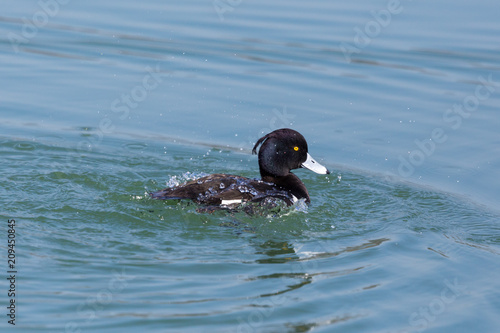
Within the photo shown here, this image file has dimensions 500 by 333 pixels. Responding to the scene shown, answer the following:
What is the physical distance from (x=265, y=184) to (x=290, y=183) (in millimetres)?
423

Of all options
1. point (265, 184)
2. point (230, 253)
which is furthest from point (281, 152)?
point (230, 253)

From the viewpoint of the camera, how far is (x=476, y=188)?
9.80 m

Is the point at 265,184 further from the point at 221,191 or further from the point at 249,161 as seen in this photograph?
the point at 249,161

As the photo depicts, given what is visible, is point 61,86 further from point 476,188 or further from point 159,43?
point 476,188

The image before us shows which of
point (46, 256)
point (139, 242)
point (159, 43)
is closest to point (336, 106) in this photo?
point (159, 43)

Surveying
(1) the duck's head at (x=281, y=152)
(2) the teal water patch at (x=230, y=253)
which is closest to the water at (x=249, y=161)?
(2) the teal water patch at (x=230, y=253)

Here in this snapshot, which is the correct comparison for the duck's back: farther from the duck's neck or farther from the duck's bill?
the duck's bill

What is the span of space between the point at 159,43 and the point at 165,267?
8309mm

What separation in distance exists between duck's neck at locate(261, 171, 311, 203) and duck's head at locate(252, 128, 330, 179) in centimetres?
4

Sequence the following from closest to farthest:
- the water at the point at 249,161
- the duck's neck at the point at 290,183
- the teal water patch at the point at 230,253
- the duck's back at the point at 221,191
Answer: the teal water patch at the point at 230,253 < the water at the point at 249,161 < the duck's back at the point at 221,191 < the duck's neck at the point at 290,183

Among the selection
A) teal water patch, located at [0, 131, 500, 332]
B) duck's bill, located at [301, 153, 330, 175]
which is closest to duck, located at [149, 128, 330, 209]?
duck's bill, located at [301, 153, 330, 175]

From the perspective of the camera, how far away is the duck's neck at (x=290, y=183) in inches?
358

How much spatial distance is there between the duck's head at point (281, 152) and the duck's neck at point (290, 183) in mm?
37

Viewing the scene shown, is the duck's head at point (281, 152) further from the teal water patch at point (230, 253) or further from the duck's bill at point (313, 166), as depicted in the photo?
the teal water patch at point (230, 253)
